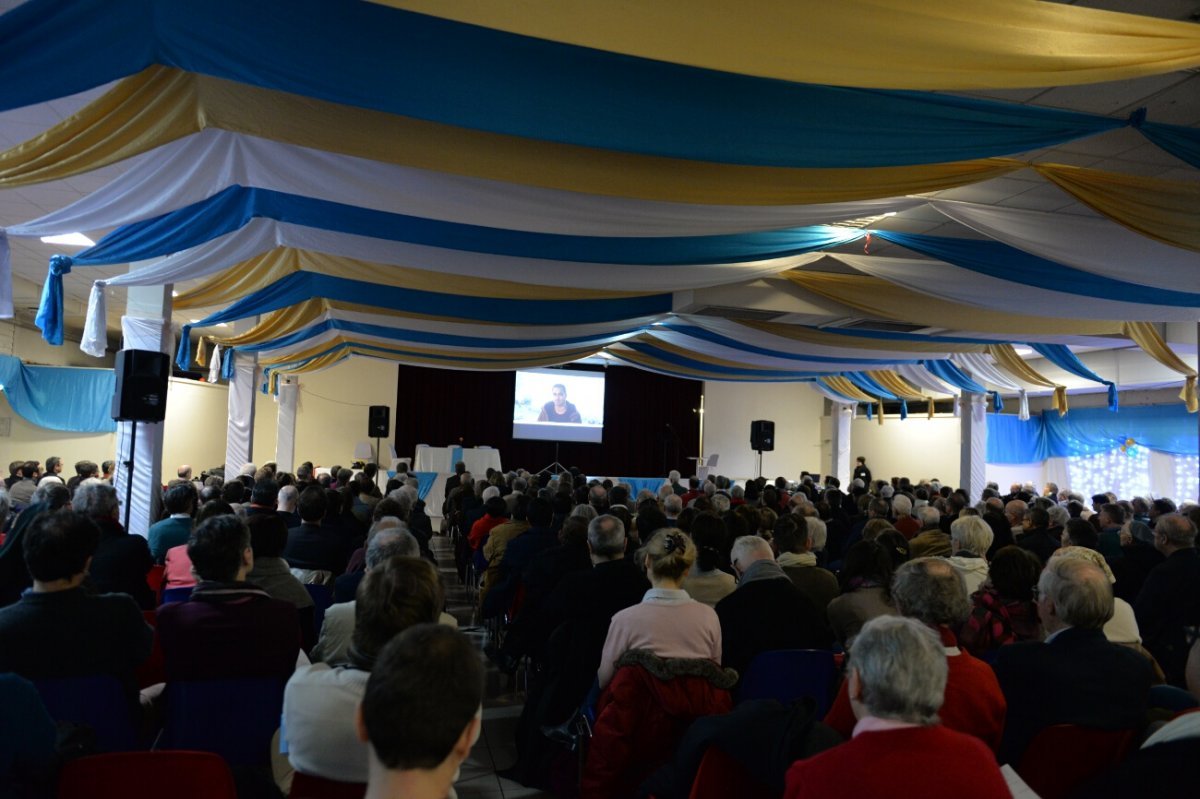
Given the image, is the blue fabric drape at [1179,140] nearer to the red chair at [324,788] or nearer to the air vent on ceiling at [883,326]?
the red chair at [324,788]

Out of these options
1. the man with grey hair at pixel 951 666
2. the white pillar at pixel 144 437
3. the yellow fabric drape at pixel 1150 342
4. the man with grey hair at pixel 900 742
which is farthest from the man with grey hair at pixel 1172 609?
the white pillar at pixel 144 437

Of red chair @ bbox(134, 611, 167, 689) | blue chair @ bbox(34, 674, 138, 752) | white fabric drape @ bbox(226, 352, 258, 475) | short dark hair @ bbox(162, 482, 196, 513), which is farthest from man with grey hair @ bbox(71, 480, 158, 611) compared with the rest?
white fabric drape @ bbox(226, 352, 258, 475)

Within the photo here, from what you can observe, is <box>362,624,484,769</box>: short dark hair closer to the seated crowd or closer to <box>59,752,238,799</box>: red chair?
the seated crowd

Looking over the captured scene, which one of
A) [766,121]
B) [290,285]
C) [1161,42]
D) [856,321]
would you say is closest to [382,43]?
[766,121]

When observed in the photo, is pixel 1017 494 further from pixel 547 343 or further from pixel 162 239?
pixel 162 239

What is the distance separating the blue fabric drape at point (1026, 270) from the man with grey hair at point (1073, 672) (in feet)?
12.9

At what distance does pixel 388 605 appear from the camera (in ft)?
5.87

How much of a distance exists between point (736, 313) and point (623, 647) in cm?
633

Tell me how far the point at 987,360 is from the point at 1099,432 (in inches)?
208

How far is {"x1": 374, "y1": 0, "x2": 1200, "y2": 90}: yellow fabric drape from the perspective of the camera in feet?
8.47

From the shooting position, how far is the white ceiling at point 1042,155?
397 cm

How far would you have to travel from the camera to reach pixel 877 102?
135 inches

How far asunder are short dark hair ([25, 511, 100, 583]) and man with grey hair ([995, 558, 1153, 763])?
2.87 m

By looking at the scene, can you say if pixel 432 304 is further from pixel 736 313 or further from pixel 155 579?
pixel 155 579
